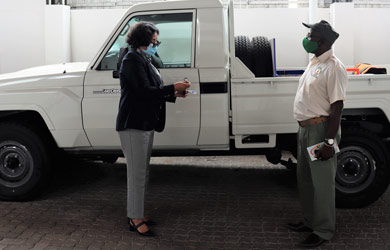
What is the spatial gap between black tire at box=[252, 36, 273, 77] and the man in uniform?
3.64 ft

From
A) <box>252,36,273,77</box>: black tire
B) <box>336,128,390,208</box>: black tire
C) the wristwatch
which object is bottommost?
<box>336,128,390,208</box>: black tire

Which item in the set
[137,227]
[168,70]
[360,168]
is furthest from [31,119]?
[360,168]

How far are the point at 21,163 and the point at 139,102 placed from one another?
1.97m

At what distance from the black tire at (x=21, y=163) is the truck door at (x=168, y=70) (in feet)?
2.26

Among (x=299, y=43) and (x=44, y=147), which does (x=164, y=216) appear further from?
(x=299, y=43)

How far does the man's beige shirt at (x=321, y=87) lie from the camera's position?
3605 mm

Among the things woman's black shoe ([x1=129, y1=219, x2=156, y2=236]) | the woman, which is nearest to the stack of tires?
the woman

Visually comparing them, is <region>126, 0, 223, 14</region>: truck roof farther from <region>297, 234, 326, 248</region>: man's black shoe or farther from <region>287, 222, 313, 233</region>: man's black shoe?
<region>297, 234, 326, 248</region>: man's black shoe

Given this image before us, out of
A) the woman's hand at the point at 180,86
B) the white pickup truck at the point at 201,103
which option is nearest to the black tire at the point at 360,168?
the white pickup truck at the point at 201,103

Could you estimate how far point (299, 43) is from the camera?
10.5 metres

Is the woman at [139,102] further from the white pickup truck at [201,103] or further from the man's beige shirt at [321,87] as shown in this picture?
the man's beige shirt at [321,87]

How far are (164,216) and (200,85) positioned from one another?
1413mm

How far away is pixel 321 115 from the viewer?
374cm

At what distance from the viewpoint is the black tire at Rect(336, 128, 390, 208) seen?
15.6 ft
